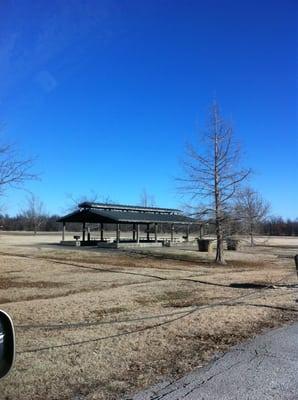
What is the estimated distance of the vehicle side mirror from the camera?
2162 millimetres

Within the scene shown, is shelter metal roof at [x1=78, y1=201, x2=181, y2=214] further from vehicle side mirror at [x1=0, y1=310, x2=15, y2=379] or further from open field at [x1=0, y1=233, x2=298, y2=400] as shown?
vehicle side mirror at [x1=0, y1=310, x2=15, y2=379]

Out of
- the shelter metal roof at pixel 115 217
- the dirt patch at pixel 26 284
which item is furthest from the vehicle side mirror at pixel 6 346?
the shelter metal roof at pixel 115 217

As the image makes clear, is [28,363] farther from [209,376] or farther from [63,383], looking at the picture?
[209,376]

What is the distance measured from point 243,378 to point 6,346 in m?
4.02

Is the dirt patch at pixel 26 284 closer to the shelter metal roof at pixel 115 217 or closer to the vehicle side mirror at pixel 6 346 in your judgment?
the vehicle side mirror at pixel 6 346

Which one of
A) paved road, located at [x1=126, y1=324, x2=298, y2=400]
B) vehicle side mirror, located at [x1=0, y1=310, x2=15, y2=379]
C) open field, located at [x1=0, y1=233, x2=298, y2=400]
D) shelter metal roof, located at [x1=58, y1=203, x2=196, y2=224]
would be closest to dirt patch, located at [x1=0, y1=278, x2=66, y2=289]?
open field, located at [x1=0, y1=233, x2=298, y2=400]

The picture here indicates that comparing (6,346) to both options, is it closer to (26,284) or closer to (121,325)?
(121,325)

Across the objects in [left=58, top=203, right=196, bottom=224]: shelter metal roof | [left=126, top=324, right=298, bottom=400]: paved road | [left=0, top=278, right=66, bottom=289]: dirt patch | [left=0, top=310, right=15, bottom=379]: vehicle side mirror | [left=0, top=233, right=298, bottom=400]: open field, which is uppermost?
[left=58, top=203, right=196, bottom=224]: shelter metal roof

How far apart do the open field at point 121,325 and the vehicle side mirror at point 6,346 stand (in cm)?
302

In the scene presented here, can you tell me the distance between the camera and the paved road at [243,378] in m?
5.11

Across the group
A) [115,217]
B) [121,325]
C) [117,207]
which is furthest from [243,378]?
[117,207]

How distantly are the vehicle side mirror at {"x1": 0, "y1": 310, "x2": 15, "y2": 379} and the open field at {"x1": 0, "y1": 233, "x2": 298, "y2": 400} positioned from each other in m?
3.02

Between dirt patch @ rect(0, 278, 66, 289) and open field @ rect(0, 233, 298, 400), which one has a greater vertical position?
dirt patch @ rect(0, 278, 66, 289)

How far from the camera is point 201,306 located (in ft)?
34.5
